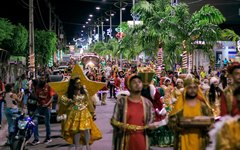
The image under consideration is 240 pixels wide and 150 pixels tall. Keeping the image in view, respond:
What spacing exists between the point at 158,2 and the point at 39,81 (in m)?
13.3

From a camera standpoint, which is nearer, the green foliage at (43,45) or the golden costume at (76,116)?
the golden costume at (76,116)

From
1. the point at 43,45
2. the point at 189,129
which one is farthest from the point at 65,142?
the point at 43,45

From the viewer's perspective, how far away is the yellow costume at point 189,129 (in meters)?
6.88

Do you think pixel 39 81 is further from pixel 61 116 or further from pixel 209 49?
pixel 209 49

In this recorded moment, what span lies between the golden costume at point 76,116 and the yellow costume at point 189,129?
11.0ft

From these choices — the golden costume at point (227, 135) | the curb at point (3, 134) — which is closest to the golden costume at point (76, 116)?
the curb at point (3, 134)

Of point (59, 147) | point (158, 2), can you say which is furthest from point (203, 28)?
point (59, 147)

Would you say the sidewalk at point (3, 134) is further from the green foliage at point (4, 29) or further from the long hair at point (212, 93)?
the green foliage at point (4, 29)

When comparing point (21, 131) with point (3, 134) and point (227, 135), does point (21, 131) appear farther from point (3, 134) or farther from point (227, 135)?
point (227, 135)

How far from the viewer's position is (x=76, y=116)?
10.1 meters

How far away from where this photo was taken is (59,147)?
1212 centimetres

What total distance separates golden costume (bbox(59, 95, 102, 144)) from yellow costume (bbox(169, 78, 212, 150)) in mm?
3356

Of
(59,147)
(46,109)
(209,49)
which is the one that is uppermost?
(209,49)

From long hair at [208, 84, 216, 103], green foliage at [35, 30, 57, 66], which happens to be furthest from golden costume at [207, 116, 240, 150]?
green foliage at [35, 30, 57, 66]
